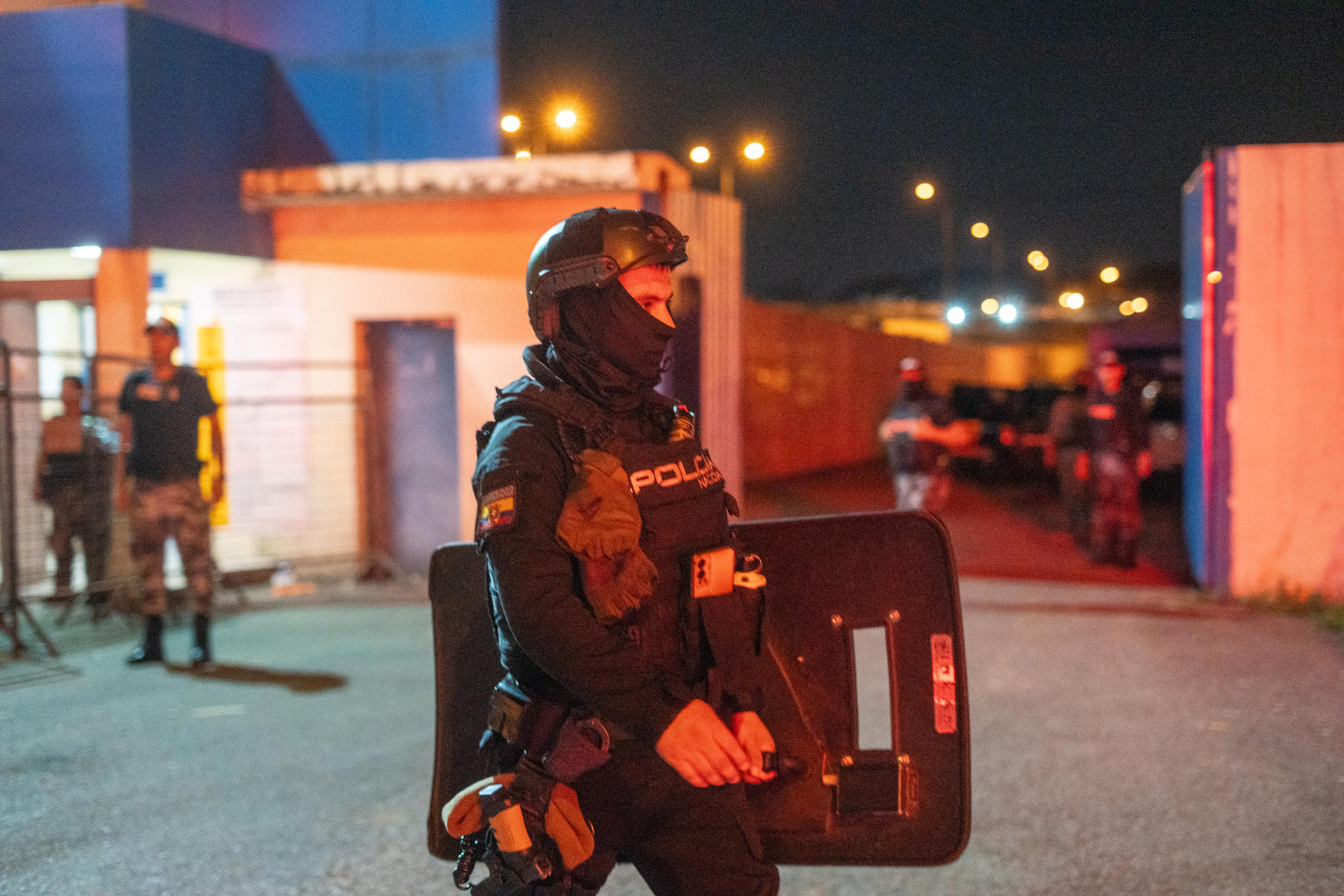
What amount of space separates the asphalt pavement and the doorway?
268 cm

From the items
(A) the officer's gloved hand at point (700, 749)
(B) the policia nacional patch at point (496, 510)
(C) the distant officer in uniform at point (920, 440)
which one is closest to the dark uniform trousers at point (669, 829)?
(A) the officer's gloved hand at point (700, 749)

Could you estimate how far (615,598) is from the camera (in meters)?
2.18

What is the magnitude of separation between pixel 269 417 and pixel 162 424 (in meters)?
3.44

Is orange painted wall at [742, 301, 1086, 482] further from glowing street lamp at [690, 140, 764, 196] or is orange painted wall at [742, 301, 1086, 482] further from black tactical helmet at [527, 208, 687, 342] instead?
black tactical helmet at [527, 208, 687, 342]

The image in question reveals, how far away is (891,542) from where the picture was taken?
2.57 metres

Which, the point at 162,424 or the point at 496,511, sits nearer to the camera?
the point at 496,511

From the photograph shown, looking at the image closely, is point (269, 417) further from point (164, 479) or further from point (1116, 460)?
point (1116, 460)

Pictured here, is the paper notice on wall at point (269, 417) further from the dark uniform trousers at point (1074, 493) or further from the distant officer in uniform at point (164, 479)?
the dark uniform trousers at point (1074, 493)

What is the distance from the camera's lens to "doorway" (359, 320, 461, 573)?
10.7 meters

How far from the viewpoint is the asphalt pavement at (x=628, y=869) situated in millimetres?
3988

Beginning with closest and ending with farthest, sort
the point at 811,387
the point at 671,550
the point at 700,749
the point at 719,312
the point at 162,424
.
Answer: the point at 700,749, the point at 671,550, the point at 162,424, the point at 719,312, the point at 811,387

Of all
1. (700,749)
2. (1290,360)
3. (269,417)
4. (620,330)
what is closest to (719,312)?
(269,417)

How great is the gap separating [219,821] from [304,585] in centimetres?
577

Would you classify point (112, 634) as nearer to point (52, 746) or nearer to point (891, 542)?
point (52, 746)
